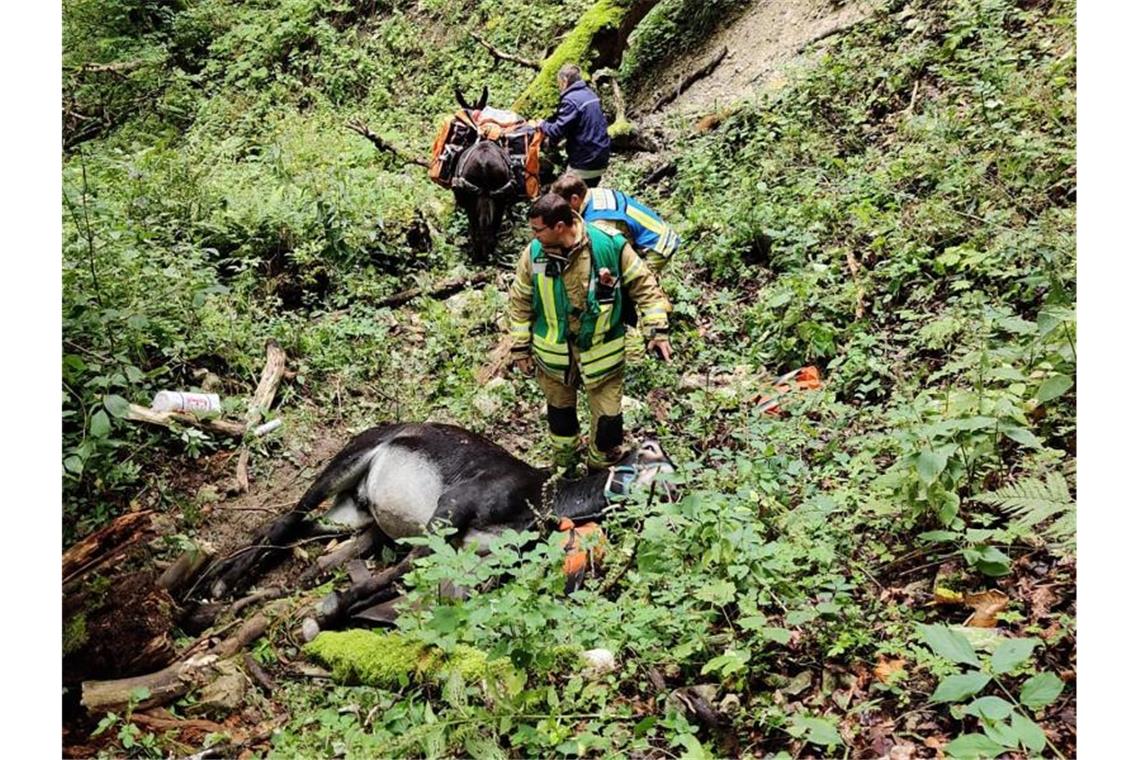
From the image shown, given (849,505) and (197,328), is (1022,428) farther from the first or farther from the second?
(197,328)

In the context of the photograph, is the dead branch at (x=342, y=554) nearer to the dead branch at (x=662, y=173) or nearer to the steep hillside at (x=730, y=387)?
the steep hillside at (x=730, y=387)

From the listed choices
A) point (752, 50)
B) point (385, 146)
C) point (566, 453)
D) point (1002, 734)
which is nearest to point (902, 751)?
point (1002, 734)

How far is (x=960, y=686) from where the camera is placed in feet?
9.35

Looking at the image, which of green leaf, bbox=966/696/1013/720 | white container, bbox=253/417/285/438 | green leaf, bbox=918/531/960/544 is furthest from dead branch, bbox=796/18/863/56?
green leaf, bbox=966/696/1013/720

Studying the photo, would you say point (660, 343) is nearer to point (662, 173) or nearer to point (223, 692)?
point (223, 692)

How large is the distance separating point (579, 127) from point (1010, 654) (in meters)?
7.41

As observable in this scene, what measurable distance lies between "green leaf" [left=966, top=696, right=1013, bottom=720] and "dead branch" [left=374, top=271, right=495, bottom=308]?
720cm

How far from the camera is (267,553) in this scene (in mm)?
5605

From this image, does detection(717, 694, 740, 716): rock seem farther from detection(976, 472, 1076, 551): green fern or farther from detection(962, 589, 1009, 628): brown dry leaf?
detection(976, 472, 1076, 551): green fern

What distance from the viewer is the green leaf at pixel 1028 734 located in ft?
8.32

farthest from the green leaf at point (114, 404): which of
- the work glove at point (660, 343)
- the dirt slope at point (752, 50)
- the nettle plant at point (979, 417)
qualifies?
the dirt slope at point (752, 50)

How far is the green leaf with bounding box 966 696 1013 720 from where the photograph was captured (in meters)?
2.70

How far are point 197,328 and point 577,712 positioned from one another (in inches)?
209

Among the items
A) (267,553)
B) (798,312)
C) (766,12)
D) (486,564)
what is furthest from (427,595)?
(766,12)
